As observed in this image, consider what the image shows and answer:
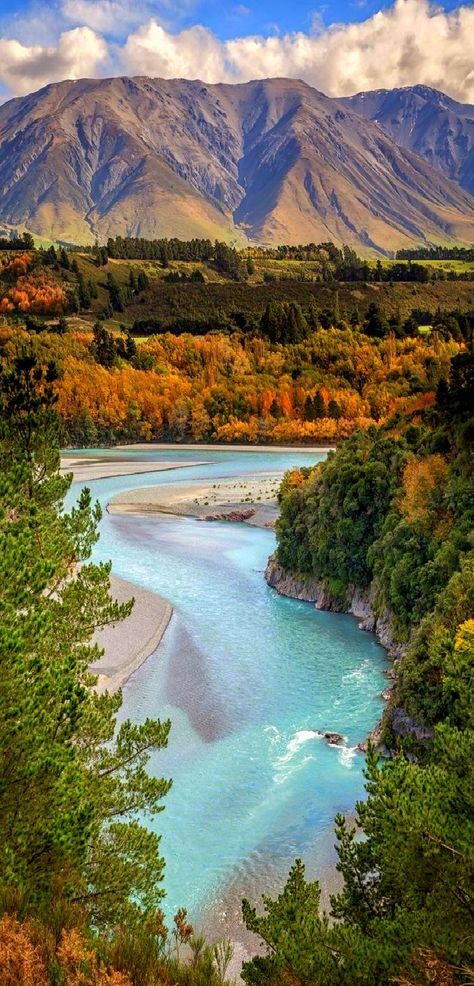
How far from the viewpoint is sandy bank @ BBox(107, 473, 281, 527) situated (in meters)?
78.3

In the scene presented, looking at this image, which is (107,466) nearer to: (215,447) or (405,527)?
(215,447)

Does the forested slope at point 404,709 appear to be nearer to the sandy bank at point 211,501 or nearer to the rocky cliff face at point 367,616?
the rocky cliff face at point 367,616

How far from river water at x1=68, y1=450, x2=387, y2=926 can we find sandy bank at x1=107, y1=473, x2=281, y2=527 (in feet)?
60.4

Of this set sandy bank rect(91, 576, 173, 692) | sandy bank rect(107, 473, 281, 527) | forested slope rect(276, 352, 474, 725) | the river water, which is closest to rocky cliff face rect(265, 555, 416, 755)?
forested slope rect(276, 352, 474, 725)

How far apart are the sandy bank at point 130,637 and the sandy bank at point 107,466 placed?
53.0 metres

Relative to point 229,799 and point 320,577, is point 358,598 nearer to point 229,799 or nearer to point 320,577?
point 320,577

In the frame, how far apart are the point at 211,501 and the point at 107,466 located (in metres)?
35.1

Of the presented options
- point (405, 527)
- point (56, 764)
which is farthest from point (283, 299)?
point (56, 764)

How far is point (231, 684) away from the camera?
36094mm

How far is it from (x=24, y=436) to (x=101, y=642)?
1682 cm

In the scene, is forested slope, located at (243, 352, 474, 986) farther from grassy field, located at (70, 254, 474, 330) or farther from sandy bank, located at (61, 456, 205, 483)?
grassy field, located at (70, 254, 474, 330)

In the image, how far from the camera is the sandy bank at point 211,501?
257 feet

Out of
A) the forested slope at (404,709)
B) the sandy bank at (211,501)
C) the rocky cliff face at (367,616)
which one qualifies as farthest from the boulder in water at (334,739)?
the sandy bank at (211,501)

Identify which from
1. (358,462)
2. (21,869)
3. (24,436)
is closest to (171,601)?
(358,462)
